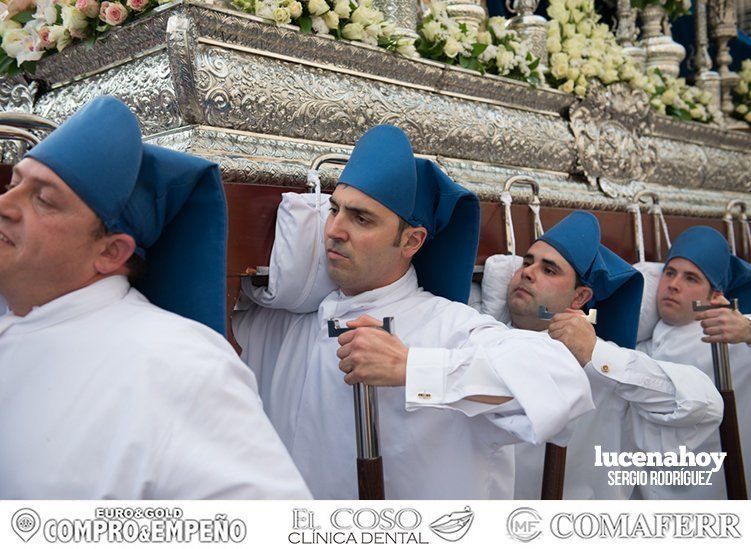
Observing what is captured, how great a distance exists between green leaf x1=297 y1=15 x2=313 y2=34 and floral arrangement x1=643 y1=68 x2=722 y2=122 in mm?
2186

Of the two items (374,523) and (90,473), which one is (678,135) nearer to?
(374,523)

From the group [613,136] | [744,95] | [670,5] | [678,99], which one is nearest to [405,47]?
[613,136]

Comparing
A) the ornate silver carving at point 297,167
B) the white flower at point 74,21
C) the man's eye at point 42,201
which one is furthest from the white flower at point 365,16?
the man's eye at point 42,201

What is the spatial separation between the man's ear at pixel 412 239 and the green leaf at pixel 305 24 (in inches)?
27.7

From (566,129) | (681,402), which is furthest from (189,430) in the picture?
(566,129)

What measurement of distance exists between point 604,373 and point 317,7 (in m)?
1.38

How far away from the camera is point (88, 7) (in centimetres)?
244

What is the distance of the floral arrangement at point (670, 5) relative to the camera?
4.60 m

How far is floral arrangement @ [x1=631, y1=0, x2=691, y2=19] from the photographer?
4.60m

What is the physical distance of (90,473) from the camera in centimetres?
135

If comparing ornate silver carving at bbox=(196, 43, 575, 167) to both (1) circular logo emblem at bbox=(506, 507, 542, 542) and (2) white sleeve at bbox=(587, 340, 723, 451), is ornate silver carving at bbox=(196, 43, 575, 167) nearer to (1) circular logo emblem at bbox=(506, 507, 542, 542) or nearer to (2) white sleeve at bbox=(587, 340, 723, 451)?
(2) white sleeve at bbox=(587, 340, 723, 451)

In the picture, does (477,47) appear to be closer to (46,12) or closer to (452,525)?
(46,12)

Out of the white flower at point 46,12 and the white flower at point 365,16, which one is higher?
the white flower at point 46,12

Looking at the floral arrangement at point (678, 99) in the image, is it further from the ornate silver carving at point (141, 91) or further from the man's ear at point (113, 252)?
the man's ear at point (113, 252)
